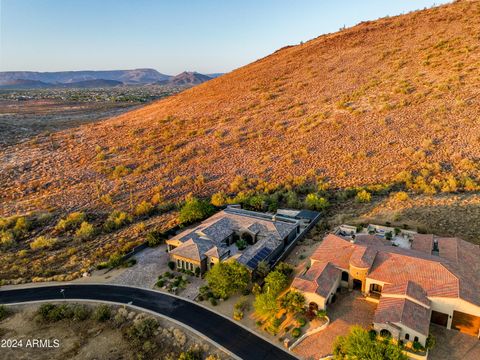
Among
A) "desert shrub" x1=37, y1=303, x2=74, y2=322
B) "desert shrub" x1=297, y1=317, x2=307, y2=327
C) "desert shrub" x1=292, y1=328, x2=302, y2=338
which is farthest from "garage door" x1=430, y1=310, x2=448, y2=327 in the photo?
"desert shrub" x1=37, y1=303, x2=74, y2=322

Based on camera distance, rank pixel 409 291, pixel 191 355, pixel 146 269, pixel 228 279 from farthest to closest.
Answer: pixel 146 269
pixel 228 279
pixel 409 291
pixel 191 355

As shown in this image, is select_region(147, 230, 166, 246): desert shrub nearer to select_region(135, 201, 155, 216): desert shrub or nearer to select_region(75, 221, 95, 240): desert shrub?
select_region(135, 201, 155, 216): desert shrub

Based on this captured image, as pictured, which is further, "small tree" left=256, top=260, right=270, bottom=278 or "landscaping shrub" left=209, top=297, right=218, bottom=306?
"small tree" left=256, top=260, right=270, bottom=278

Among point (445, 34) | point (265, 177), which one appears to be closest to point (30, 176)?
point (265, 177)

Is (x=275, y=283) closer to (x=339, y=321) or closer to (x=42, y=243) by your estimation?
(x=339, y=321)

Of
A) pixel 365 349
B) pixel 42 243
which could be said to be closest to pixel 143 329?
pixel 365 349

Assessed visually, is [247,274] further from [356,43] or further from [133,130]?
[356,43]
